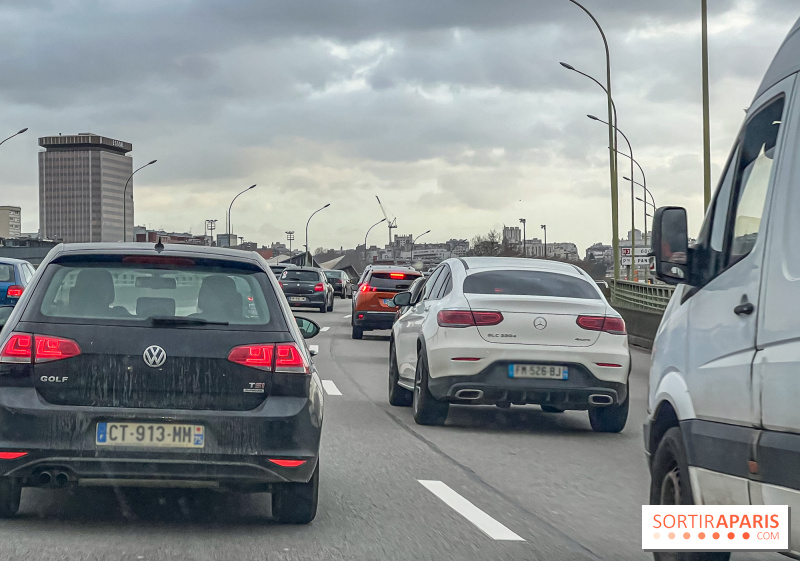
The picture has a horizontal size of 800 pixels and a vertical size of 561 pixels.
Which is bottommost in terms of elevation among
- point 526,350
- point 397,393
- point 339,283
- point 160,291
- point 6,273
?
point 397,393

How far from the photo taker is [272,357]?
5.70 meters

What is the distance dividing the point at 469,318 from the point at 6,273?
44.6 feet

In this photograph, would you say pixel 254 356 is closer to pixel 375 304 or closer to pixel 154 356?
pixel 154 356

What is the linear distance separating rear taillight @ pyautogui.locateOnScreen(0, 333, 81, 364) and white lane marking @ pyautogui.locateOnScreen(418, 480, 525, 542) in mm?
2241

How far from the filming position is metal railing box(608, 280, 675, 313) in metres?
35.3

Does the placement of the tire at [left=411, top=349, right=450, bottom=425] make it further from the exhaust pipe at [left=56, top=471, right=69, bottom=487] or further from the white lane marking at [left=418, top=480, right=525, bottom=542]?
the exhaust pipe at [left=56, top=471, right=69, bottom=487]

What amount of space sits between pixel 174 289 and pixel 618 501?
302 cm

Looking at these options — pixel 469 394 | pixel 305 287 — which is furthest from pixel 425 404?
pixel 305 287

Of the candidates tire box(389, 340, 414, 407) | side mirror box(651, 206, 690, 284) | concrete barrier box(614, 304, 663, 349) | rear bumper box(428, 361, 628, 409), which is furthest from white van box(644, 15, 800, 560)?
concrete barrier box(614, 304, 663, 349)

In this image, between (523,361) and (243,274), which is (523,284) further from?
(243,274)

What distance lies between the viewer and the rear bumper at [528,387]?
32.0 feet

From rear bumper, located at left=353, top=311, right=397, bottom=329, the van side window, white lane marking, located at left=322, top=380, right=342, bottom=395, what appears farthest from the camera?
rear bumper, located at left=353, top=311, right=397, bottom=329

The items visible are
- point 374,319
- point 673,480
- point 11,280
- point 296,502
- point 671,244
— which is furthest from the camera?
point 374,319

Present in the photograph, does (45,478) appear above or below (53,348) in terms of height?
below
